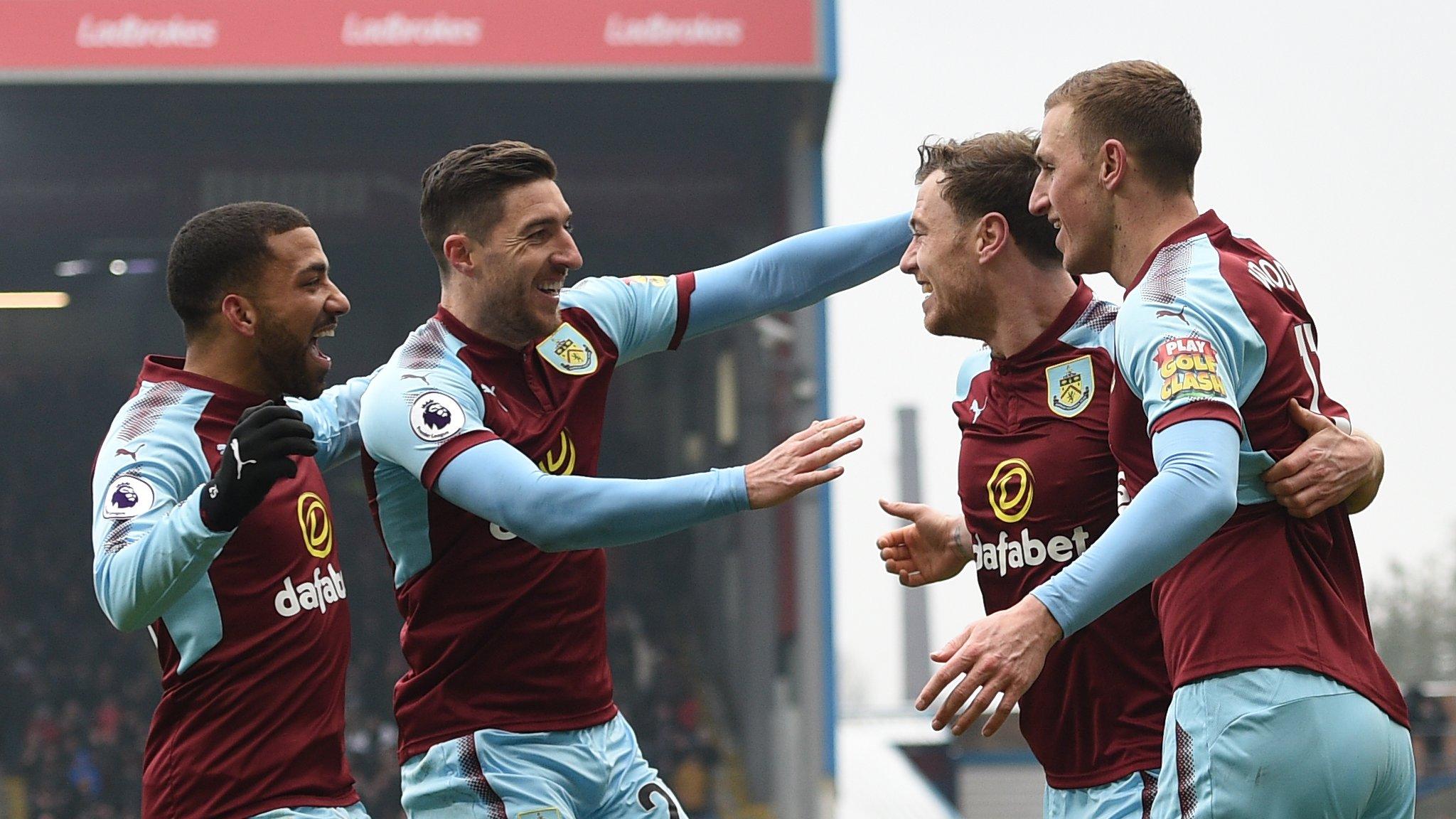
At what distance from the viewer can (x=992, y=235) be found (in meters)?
3.88

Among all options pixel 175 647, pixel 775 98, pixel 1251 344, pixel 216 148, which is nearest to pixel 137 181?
pixel 216 148

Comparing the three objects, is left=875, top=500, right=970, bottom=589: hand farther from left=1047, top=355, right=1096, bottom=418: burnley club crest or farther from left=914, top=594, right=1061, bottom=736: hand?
left=914, top=594, right=1061, bottom=736: hand

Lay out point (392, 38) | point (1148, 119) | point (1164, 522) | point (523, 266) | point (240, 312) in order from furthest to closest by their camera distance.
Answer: point (392, 38) < point (240, 312) < point (523, 266) < point (1148, 119) < point (1164, 522)

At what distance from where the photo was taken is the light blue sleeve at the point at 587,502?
3.35 m

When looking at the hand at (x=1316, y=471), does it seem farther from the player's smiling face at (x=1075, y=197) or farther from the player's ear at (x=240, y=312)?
the player's ear at (x=240, y=312)

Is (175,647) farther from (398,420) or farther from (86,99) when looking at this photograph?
(86,99)

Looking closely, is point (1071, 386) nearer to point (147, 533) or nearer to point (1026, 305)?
point (1026, 305)

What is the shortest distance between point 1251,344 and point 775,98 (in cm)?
1605

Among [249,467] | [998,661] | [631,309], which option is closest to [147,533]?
[249,467]

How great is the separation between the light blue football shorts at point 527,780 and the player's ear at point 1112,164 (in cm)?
171

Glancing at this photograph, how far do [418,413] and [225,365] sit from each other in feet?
2.38

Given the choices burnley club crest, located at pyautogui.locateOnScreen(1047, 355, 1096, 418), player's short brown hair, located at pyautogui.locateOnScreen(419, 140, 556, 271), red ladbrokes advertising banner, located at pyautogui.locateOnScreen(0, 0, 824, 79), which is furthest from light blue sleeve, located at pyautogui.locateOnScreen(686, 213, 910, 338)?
red ladbrokes advertising banner, located at pyautogui.locateOnScreen(0, 0, 824, 79)

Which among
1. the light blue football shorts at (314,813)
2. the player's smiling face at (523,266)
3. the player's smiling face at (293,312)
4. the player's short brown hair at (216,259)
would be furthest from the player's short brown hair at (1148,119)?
the light blue football shorts at (314,813)

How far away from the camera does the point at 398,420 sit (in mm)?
3541
